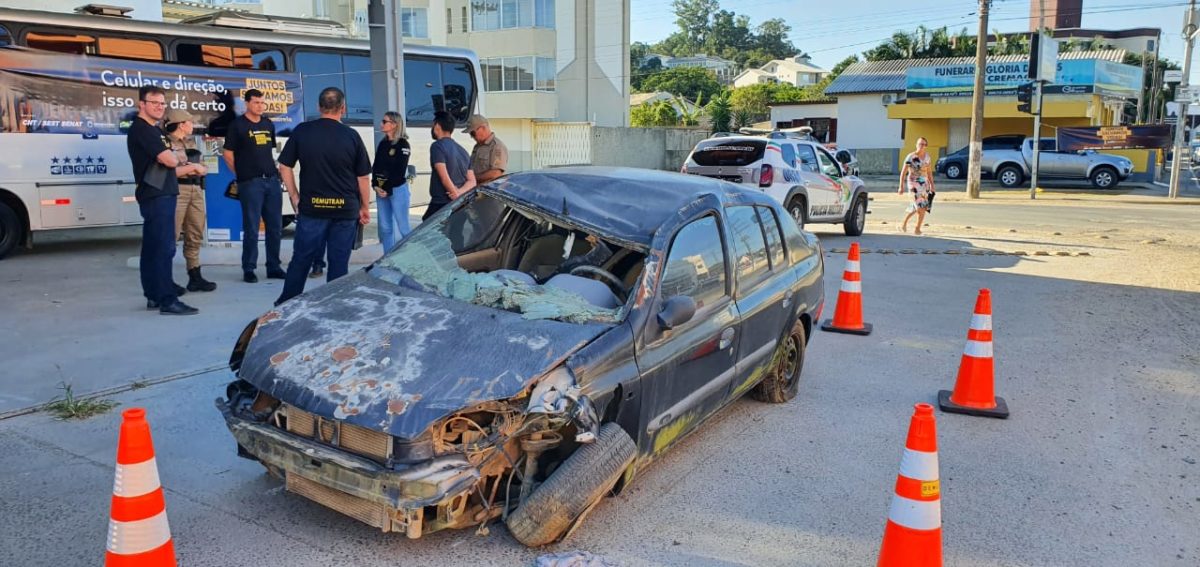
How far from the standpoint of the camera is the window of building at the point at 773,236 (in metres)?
5.50

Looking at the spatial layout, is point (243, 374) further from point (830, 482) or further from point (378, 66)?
point (378, 66)

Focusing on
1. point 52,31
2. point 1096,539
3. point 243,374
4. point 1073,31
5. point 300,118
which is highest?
point 1073,31

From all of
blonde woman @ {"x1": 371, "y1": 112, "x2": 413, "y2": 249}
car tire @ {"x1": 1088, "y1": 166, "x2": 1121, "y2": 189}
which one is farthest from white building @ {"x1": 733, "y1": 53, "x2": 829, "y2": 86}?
blonde woman @ {"x1": 371, "y1": 112, "x2": 413, "y2": 249}

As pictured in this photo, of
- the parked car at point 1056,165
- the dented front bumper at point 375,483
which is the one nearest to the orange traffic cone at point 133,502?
the dented front bumper at point 375,483

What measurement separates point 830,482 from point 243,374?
2.85 metres

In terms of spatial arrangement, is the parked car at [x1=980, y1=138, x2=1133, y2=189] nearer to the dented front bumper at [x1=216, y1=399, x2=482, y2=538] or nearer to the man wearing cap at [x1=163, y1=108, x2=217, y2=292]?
the man wearing cap at [x1=163, y1=108, x2=217, y2=292]

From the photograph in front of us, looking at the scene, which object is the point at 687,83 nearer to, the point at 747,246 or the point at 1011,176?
the point at 1011,176

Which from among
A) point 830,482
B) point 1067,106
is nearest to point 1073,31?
point 1067,106

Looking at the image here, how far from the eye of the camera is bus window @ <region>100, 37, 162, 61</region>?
37.1 feet

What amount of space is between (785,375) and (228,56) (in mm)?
9998

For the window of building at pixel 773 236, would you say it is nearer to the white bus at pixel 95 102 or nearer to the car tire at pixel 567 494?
the car tire at pixel 567 494

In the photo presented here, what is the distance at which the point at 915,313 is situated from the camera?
8.83m

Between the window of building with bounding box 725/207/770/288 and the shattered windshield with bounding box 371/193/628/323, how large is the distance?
762 millimetres

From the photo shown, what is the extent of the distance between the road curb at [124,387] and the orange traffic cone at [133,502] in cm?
284
